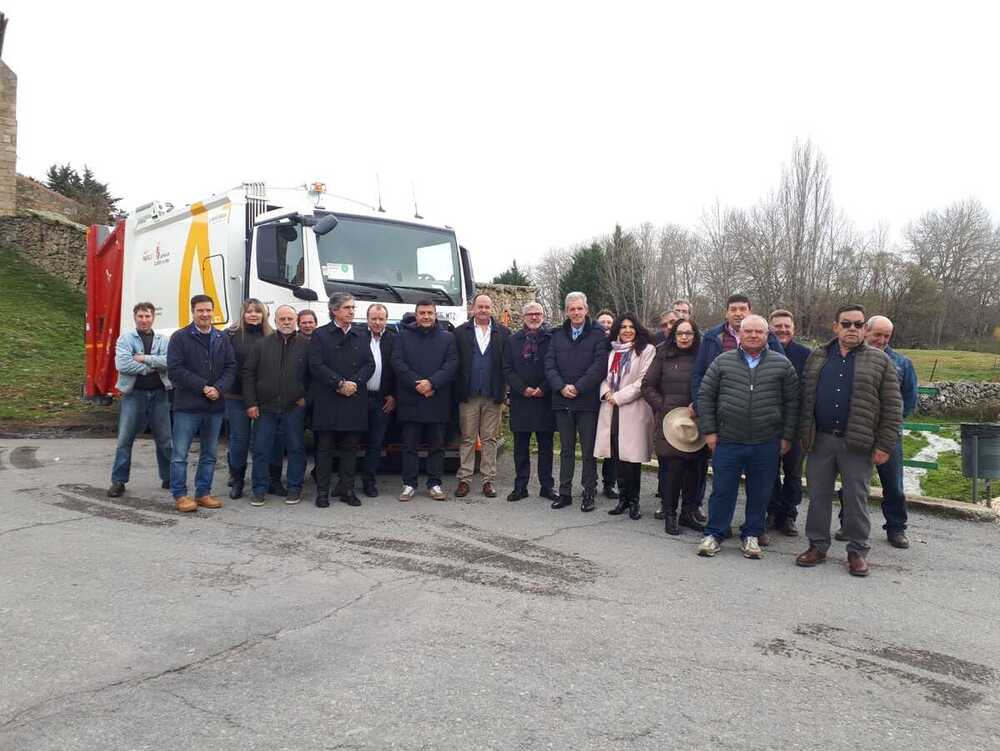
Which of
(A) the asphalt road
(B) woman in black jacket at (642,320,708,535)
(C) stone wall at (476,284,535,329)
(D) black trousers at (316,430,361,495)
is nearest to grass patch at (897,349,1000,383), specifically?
(C) stone wall at (476,284,535,329)

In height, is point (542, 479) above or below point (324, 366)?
below

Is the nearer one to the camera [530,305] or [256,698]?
[256,698]

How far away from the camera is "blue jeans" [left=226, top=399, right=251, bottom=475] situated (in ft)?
25.2

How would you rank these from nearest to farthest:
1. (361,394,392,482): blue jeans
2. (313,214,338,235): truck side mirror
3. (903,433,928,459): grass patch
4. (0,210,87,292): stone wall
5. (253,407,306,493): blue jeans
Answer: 1. (253,407,306,493): blue jeans
2. (361,394,392,482): blue jeans
3. (313,214,338,235): truck side mirror
4. (903,433,928,459): grass patch
5. (0,210,87,292): stone wall

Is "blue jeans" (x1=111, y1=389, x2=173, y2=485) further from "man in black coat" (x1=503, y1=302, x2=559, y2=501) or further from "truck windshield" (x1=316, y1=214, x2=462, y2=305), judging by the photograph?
"man in black coat" (x1=503, y1=302, x2=559, y2=501)

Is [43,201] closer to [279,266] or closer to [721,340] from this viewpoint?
[279,266]

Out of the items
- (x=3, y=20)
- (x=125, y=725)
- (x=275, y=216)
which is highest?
(x=3, y=20)

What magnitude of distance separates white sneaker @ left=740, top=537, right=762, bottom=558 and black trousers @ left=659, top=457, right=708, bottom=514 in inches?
31.5

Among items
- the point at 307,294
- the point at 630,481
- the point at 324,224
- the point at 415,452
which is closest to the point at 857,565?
the point at 630,481

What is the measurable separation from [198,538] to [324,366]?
1990mm

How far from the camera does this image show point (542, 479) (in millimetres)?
7934

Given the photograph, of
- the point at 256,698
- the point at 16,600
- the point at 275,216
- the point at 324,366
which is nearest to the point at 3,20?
the point at 275,216

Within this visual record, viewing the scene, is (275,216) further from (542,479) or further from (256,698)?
(256,698)

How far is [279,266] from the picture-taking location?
28.8 feet
